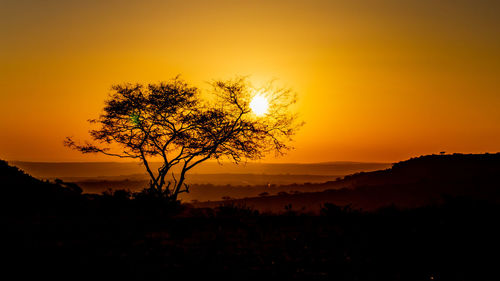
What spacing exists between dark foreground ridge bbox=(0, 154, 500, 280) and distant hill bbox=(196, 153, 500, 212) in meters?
8.14

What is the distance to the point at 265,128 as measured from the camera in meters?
25.3

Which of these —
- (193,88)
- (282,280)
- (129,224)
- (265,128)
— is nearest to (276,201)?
(265,128)

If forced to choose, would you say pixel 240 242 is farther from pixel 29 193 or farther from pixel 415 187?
pixel 415 187

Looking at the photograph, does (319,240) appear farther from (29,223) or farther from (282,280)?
(29,223)

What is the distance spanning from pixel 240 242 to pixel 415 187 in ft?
81.9

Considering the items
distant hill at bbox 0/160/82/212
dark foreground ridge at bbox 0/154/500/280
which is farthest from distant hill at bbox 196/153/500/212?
distant hill at bbox 0/160/82/212

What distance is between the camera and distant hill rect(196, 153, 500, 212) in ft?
96.5

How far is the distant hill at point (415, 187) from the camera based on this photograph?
29422 millimetres

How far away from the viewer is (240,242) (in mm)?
11047

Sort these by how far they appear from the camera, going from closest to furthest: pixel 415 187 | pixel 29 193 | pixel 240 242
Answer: pixel 240 242 < pixel 29 193 < pixel 415 187

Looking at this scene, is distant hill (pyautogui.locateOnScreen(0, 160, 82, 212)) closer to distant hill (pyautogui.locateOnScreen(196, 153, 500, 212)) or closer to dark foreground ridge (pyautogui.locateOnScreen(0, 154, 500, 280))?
dark foreground ridge (pyautogui.locateOnScreen(0, 154, 500, 280))

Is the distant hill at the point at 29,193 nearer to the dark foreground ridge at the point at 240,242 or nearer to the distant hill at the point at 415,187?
the dark foreground ridge at the point at 240,242

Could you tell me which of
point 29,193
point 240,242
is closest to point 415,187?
point 240,242

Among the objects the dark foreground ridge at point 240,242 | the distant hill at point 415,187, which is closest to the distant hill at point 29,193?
the dark foreground ridge at point 240,242
